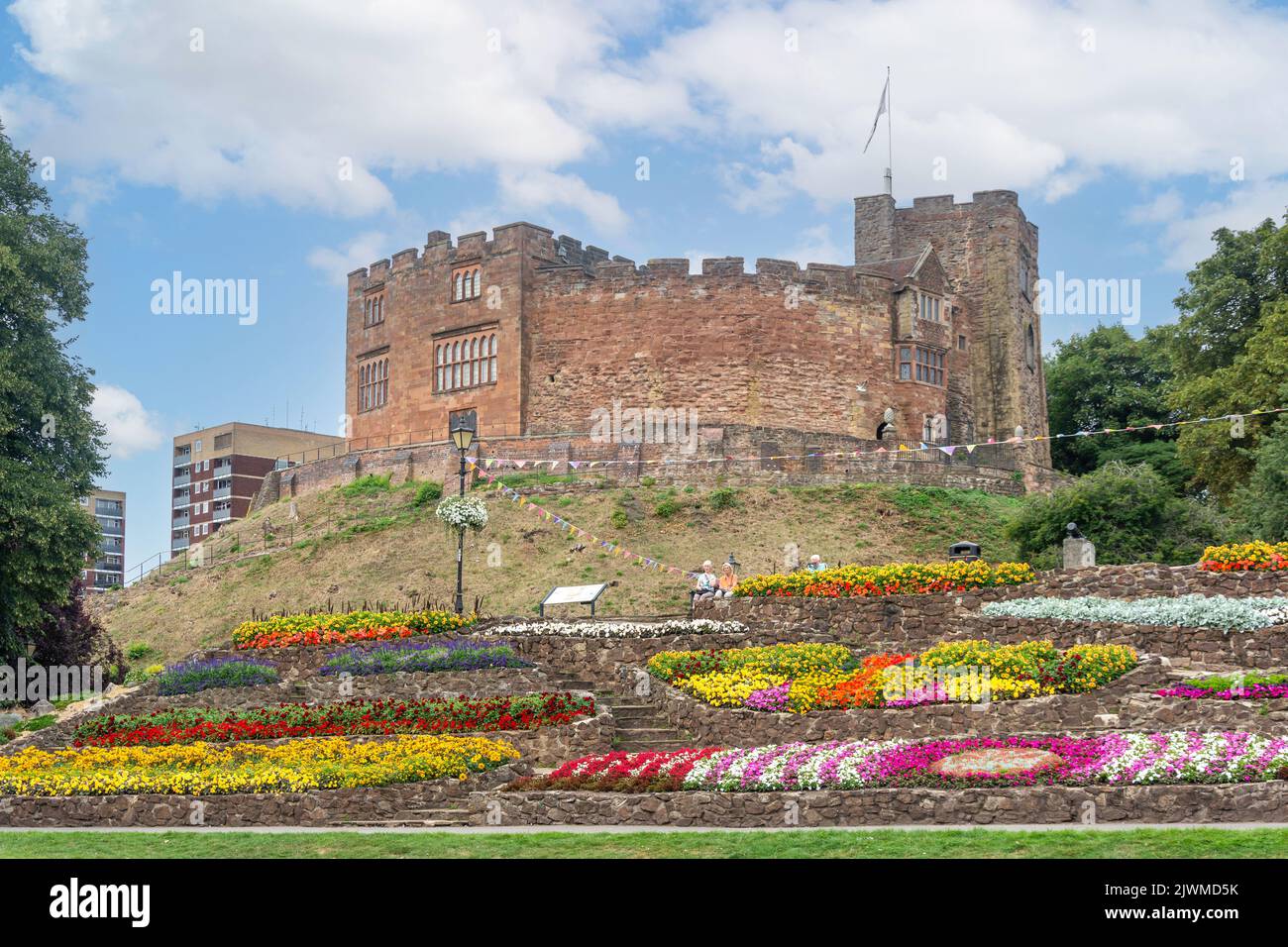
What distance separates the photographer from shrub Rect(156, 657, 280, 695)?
85.9 feet

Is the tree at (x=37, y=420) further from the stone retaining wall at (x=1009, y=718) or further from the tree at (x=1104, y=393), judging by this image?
the tree at (x=1104, y=393)

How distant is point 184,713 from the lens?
2409cm

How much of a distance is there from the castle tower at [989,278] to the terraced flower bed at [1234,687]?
35495mm

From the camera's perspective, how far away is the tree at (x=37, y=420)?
2923 centimetres

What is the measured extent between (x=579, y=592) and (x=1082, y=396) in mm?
38231

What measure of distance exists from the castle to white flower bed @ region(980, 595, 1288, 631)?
838 inches

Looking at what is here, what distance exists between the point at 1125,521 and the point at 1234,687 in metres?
17.6

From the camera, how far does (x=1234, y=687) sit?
59.7ft

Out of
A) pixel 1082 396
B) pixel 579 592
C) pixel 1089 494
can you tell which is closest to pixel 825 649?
pixel 579 592

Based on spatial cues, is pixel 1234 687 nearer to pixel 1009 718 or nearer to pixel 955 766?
pixel 1009 718

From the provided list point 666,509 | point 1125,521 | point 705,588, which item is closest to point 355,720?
point 705,588

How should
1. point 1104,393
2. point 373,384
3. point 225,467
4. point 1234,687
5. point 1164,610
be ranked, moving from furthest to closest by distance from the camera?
point 225,467, point 1104,393, point 373,384, point 1164,610, point 1234,687

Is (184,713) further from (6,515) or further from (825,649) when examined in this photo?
(825,649)

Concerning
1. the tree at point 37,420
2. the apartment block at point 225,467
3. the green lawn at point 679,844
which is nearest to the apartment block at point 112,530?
the apartment block at point 225,467
